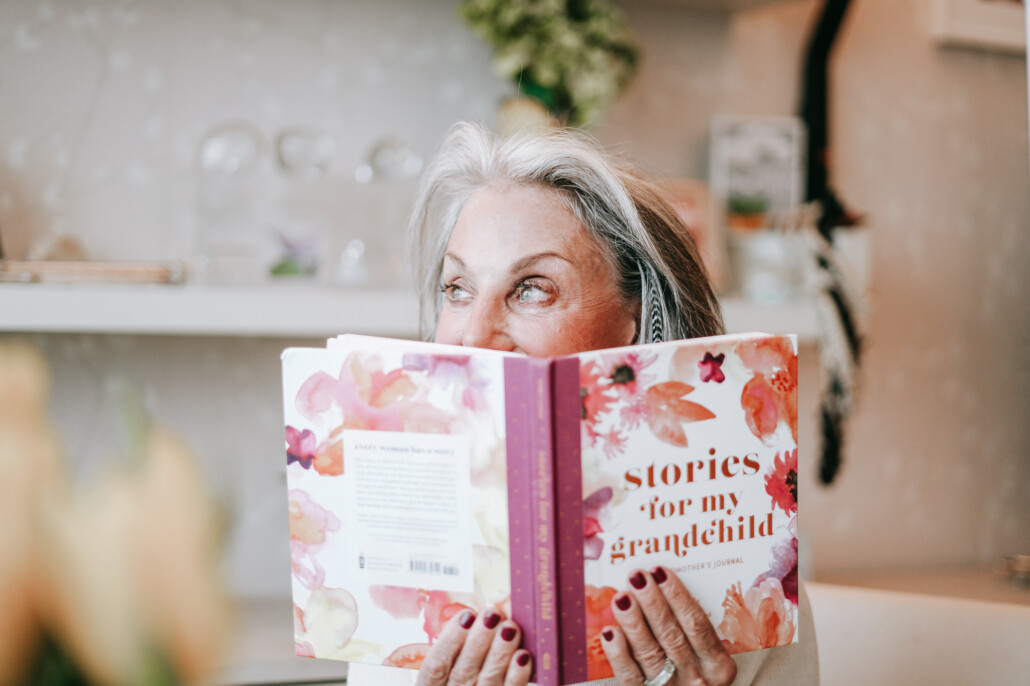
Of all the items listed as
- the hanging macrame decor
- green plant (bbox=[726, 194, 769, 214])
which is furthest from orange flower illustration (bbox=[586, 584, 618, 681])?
green plant (bbox=[726, 194, 769, 214])

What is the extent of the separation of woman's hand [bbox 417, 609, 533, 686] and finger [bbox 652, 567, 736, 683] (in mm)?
148

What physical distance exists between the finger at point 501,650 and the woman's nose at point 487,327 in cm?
37

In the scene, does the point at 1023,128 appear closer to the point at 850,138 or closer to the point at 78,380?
the point at 850,138

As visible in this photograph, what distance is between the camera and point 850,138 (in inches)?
91.7

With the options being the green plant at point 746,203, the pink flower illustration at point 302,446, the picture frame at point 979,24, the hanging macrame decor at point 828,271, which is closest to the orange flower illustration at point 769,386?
the pink flower illustration at point 302,446

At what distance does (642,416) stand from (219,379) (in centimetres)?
147

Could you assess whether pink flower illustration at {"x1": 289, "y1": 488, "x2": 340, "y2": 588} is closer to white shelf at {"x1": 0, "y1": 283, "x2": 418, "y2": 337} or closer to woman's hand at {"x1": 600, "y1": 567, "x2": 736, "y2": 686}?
woman's hand at {"x1": 600, "y1": 567, "x2": 736, "y2": 686}

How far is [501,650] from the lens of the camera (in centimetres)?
72

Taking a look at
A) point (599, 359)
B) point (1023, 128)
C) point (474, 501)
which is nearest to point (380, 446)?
point (474, 501)

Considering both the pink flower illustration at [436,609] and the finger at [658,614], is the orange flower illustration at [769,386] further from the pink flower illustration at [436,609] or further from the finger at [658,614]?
the pink flower illustration at [436,609]

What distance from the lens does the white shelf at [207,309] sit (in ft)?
4.91

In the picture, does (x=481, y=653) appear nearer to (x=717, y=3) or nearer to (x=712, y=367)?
(x=712, y=367)

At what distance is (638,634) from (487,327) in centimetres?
42

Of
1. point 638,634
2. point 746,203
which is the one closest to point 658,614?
point 638,634
